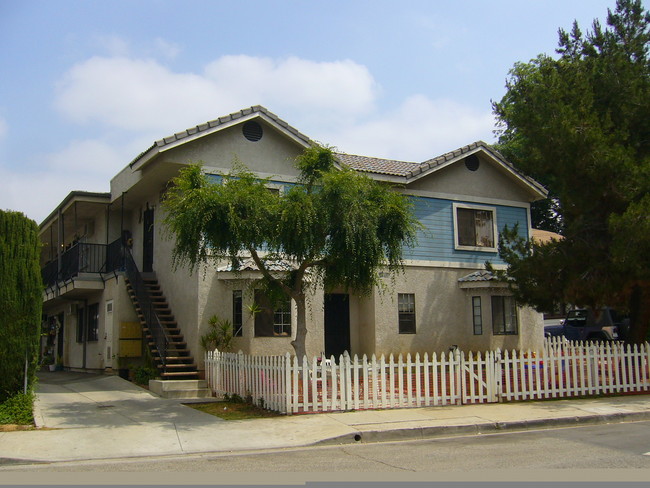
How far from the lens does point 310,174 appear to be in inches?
538

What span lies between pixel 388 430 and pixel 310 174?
5.42 m

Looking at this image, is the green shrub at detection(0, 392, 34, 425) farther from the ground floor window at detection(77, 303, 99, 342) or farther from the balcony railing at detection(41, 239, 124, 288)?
the ground floor window at detection(77, 303, 99, 342)

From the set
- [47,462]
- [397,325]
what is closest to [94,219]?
[397,325]

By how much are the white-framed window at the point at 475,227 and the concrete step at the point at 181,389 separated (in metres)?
9.41

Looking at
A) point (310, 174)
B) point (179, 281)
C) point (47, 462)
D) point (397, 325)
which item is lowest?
point (47, 462)

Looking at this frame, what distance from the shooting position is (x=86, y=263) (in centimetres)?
2169

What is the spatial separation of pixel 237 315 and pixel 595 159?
9661 millimetres

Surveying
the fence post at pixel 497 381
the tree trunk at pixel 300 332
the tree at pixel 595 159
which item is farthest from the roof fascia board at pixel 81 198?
the fence post at pixel 497 381

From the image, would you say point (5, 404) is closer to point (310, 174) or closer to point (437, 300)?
point (310, 174)

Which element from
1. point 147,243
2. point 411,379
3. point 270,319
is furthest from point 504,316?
point 147,243

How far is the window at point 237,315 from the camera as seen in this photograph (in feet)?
57.7

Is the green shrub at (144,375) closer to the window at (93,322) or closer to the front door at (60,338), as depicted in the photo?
the window at (93,322)

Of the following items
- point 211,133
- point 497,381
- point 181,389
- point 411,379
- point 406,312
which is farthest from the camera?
point 406,312

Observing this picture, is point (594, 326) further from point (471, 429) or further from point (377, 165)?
point (471, 429)
